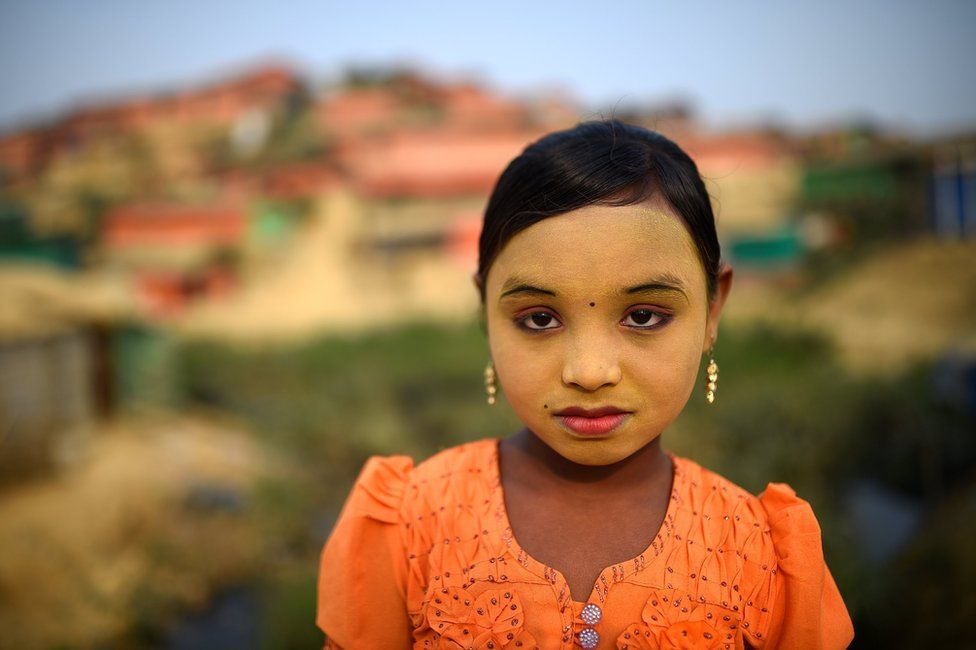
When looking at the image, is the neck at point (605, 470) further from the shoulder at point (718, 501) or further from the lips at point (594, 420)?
the lips at point (594, 420)

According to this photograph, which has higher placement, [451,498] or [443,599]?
[451,498]

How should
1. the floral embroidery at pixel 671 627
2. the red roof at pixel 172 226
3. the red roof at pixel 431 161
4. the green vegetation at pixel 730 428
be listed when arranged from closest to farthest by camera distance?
the floral embroidery at pixel 671 627 → the green vegetation at pixel 730 428 → the red roof at pixel 431 161 → the red roof at pixel 172 226

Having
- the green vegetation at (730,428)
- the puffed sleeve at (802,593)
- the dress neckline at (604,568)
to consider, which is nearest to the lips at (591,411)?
the dress neckline at (604,568)

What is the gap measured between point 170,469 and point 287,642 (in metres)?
3.73

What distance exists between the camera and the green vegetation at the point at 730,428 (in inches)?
138

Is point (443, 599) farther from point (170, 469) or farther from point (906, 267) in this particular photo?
point (906, 267)

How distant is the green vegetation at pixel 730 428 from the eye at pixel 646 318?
1.10 m

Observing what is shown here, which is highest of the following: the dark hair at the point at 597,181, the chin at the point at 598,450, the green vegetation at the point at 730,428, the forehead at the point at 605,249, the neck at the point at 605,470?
the dark hair at the point at 597,181

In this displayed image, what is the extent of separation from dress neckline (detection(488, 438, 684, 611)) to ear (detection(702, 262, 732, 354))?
301 mm

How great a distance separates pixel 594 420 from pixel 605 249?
316 millimetres

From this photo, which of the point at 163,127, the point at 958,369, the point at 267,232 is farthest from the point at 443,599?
the point at 163,127

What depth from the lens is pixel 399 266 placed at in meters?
12.1

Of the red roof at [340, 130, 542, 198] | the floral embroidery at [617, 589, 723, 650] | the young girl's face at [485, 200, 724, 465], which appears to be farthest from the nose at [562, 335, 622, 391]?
the red roof at [340, 130, 542, 198]

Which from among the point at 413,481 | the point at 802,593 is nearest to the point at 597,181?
the point at 413,481
